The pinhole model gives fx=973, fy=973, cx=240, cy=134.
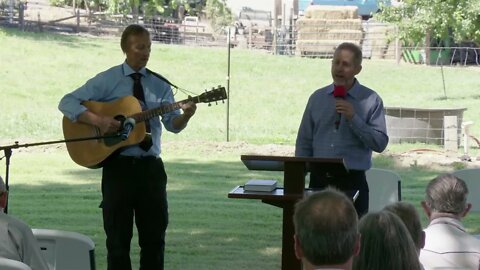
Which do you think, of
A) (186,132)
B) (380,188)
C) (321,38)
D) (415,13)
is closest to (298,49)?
(321,38)

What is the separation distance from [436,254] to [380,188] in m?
2.48

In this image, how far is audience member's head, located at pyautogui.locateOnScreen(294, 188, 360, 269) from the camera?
292cm

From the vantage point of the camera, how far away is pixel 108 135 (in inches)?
230

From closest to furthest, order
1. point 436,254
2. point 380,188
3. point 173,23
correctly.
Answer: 1. point 436,254
2. point 380,188
3. point 173,23

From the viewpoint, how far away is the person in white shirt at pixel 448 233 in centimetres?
429

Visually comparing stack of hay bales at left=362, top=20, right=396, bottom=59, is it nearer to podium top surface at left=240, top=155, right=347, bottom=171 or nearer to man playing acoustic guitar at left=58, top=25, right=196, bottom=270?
man playing acoustic guitar at left=58, top=25, right=196, bottom=270

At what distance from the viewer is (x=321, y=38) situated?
99.2ft

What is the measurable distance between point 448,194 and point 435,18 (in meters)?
14.6

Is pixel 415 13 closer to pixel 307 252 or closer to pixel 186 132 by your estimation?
pixel 186 132

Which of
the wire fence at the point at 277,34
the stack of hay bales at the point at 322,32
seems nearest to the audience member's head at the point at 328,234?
the wire fence at the point at 277,34

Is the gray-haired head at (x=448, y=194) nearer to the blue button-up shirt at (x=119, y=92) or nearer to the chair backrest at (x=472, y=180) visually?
the blue button-up shirt at (x=119, y=92)

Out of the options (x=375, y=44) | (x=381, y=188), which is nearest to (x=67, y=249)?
(x=381, y=188)

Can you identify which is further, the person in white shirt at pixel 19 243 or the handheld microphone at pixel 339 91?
the handheld microphone at pixel 339 91

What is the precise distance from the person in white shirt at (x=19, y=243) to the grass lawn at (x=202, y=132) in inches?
124
